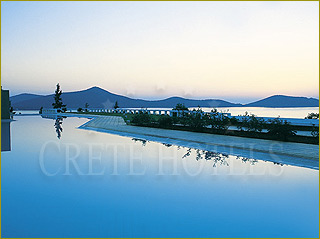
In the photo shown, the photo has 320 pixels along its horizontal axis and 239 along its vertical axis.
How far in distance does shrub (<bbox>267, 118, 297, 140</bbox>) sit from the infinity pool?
302 cm

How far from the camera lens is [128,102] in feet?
167

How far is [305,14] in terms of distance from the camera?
11508 mm

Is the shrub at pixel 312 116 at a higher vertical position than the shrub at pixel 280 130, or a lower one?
higher

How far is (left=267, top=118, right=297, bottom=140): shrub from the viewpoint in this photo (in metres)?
8.38

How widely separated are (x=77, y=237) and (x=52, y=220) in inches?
22.3

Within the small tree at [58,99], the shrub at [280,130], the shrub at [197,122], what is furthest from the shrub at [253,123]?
the small tree at [58,99]

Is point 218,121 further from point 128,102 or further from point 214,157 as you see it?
point 128,102

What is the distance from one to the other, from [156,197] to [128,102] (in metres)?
47.8

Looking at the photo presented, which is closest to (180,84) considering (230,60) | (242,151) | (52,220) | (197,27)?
(230,60)

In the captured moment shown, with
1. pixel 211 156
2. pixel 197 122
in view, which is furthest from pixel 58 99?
pixel 211 156

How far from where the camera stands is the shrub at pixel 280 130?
838cm

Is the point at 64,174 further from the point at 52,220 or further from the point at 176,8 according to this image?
the point at 176,8

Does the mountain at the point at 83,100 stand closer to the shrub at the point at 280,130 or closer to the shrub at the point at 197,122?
the shrub at the point at 197,122

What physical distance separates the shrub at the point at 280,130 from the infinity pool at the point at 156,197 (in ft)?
9.91
